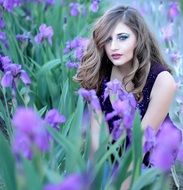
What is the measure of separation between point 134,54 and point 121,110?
68 cm

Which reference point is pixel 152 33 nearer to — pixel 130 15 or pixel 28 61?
pixel 130 15

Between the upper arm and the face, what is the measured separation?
15cm

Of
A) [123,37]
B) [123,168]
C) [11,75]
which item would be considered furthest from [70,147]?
[123,37]

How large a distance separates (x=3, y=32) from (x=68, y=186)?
6.94ft

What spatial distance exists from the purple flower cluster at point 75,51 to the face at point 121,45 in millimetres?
421

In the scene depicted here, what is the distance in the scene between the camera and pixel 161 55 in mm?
1984

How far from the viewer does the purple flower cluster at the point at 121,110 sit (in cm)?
120

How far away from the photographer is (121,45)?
5.93 ft

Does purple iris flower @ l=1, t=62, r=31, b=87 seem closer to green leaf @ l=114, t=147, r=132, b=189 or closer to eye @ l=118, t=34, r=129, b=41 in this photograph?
eye @ l=118, t=34, r=129, b=41

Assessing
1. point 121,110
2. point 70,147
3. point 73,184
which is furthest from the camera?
point 121,110

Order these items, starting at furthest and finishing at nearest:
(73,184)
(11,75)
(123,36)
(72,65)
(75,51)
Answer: (75,51), (72,65), (123,36), (11,75), (73,184)

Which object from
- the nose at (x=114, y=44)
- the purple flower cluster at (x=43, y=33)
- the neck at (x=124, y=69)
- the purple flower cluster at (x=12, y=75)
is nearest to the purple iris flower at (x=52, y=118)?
the purple flower cluster at (x=12, y=75)

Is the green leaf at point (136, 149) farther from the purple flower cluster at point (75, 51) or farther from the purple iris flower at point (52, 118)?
the purple flower cluster at point (75, 51)

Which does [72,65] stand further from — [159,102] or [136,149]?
[136,149]
